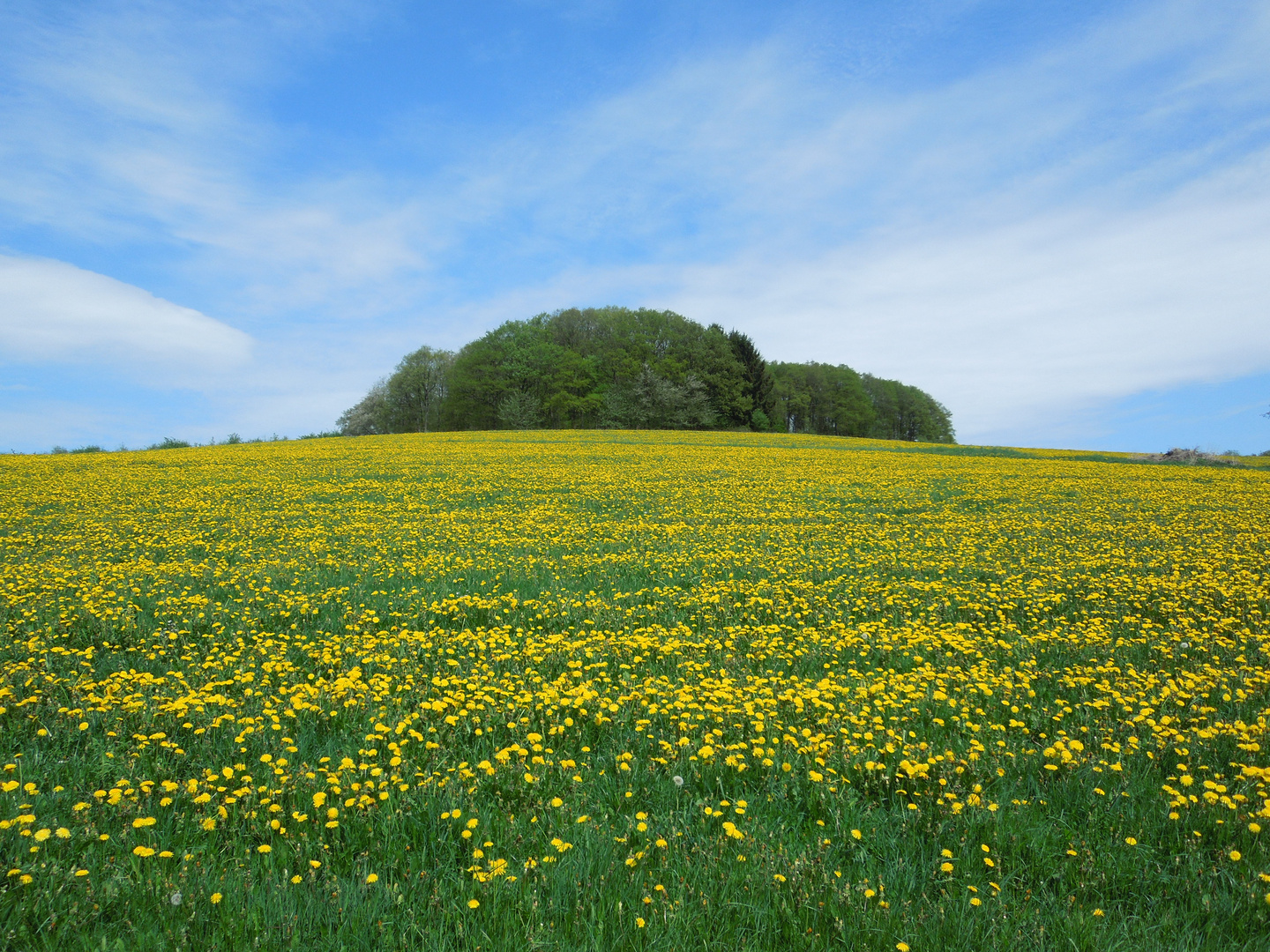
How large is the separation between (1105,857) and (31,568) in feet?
44.0

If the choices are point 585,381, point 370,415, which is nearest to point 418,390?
point 370,415

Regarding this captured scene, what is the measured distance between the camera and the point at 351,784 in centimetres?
400

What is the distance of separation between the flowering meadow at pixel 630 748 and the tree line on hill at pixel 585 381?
59.3 m

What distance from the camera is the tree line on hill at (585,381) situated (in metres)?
70.1

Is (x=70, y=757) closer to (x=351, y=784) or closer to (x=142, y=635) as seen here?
(x=351, y=784)

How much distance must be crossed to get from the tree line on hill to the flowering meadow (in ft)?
194

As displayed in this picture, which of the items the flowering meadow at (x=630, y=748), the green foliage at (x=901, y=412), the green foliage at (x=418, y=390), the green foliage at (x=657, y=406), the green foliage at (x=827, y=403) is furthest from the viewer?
the green foliage at (x=901, y=412)

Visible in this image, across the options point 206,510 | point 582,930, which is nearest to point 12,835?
point 582,930

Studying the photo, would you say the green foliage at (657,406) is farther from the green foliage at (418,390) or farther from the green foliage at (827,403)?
the green foliage at (827,403)

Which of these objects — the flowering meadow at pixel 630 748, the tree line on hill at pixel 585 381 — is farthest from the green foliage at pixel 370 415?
the flowering meadow at pixel 630 748

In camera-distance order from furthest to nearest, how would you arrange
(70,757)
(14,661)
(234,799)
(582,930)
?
(14,661)
(70,757)
(234,799)
(582,930)

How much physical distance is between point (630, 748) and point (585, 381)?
71.5 meters

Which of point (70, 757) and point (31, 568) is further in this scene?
point (31, 568)

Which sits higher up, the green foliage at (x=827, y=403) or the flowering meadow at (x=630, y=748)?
the green foliage at (x=827, y=403)
